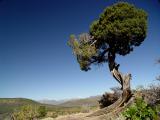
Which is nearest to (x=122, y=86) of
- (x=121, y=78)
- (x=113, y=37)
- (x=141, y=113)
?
(x=121, y=78)

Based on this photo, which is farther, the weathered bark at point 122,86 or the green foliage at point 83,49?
the green foliage at point 83,49

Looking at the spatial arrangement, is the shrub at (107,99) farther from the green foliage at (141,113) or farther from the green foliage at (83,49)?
the green foliage at (141,113)

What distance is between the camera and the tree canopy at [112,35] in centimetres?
2855

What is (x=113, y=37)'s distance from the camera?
28.9 m

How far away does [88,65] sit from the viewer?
3067cm

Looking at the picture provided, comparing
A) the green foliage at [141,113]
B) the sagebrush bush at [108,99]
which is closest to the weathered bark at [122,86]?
the sagebrush bush at [108,99]

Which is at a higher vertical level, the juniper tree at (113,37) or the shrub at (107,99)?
the juniper tree at (113,37)

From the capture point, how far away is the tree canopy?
93.7 feet

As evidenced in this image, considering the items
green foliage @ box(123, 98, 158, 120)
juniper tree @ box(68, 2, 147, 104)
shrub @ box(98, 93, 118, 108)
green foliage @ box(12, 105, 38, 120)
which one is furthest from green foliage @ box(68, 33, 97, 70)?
green foliage @ box(12, 105, 38, 120)

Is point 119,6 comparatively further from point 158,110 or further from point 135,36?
point 158,110

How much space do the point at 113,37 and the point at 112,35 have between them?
0.34 m

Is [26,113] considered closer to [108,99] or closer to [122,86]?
[108,99]

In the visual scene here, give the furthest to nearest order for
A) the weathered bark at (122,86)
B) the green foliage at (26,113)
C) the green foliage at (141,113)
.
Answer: the green foliage at (26,113)
the weathered bark at (122,86)
the green foliage at (141,113)

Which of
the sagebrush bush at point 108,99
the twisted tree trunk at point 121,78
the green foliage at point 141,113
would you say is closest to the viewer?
the green foliage at point 141,113
